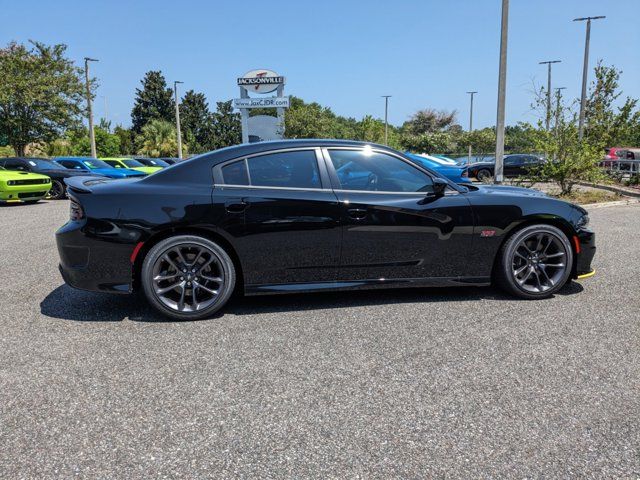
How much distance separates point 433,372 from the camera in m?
3.16

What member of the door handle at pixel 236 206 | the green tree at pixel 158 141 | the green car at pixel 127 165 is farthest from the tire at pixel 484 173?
the green tree at pixel 158 141

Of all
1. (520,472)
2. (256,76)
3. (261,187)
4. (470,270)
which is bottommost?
(520,472)

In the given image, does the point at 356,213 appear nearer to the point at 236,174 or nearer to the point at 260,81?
the point at 236,174

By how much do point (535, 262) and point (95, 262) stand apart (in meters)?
3.79

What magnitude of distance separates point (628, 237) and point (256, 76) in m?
36.6

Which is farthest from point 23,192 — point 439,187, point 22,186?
point 439,187

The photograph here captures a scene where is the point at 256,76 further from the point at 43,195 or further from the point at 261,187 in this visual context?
the point at 261,187

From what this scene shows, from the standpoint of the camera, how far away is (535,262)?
184 inches

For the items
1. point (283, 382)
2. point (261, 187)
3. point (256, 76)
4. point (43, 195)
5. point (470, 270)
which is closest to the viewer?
point (283, 382)

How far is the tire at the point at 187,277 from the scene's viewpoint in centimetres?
412

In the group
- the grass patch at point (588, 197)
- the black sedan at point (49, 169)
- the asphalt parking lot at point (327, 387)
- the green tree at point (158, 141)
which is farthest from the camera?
the green tree at point (158, 141)

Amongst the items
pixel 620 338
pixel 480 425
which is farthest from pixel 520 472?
pixel 620 338

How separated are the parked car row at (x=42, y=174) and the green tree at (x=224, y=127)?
185 ft

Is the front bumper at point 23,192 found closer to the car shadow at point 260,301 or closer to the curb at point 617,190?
the car shadow at point 260,301
